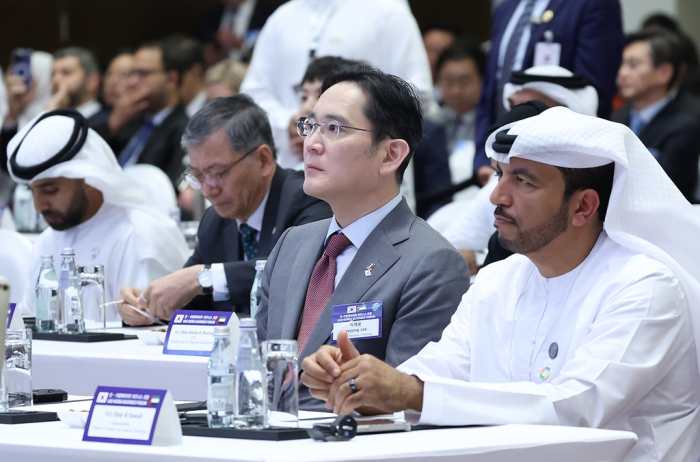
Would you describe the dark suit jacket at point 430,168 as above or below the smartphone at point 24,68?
below

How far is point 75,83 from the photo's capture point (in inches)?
357

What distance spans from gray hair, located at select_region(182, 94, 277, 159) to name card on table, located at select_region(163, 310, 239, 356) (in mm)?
1017

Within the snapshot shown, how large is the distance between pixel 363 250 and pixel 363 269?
62 millimetres

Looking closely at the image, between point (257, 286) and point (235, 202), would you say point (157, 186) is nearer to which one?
point (235, 202)

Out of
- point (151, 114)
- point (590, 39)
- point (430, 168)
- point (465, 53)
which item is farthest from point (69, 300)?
point (465, 53)

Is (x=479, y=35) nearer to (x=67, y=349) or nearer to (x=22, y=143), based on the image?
(x=22, y=143)

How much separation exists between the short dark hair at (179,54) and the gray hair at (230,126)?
4.63m

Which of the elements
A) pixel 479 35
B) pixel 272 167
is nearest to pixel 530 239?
pixel 272 167

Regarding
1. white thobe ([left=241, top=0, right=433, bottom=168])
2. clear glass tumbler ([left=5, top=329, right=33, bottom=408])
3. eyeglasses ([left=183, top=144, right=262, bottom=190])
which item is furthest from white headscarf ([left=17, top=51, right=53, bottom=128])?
clear glass tumbler ([left=5, top=329, right=33, bottom=408])

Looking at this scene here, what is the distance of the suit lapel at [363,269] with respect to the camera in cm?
286

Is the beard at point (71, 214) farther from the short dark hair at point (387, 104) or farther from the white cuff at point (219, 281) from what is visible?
the short dark hair at point (387, 104)

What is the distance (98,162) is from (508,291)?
8.67ft

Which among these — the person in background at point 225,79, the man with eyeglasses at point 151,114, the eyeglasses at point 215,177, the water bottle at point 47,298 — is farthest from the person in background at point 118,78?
the water bottle at point 47,298

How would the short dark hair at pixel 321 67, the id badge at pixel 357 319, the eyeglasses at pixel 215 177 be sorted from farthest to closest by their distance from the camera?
the short dark hair at pixel 321 67, the eyeglasses at pixel 215 177, the id badge at pixel 357 319
